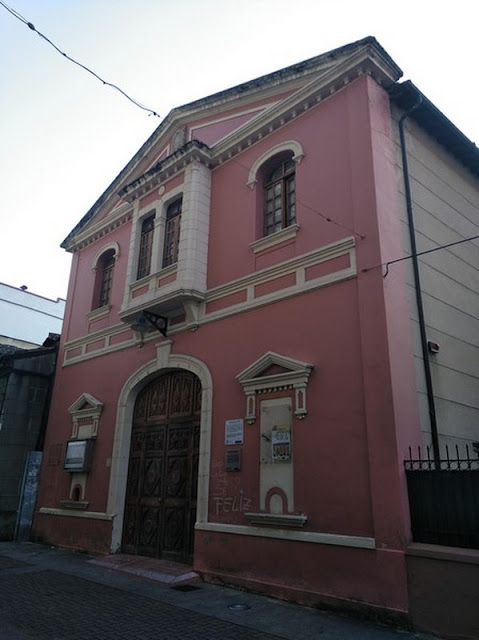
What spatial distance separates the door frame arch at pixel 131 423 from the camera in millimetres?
8773

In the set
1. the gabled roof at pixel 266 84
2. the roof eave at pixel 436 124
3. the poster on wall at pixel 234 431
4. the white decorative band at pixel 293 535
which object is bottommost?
the white decorative band at pixel 293 535

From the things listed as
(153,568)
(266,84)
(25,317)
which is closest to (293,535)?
(153,568)

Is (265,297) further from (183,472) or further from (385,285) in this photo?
(183,472)

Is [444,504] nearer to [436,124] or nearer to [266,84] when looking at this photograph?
[436,124]

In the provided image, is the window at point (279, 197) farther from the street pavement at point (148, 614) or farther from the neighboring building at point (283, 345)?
the street pavement at point (148, 614)

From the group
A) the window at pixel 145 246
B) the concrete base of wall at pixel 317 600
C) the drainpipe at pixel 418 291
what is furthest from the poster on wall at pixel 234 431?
the window at pixel 145 246

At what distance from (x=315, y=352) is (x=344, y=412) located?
1.09 m

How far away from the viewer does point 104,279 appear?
1402 cm

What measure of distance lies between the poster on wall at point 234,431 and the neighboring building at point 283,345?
5cm

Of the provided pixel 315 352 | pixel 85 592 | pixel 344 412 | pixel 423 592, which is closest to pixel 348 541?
pixel 423 592

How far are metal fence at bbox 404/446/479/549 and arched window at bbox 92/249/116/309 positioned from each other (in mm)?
9691

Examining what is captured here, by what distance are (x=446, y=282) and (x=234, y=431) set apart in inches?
183

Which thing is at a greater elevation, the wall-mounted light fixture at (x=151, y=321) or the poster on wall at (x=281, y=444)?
the wall-mounted light fixture at (x=151, y=321)

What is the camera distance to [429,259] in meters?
8.51
